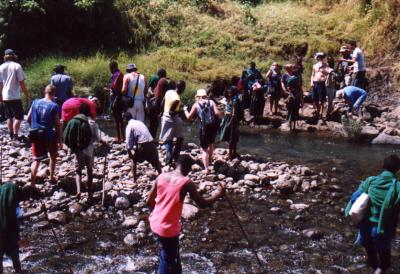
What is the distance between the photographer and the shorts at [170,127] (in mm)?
11086

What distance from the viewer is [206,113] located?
11.1 m

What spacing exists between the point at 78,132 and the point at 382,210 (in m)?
5.33

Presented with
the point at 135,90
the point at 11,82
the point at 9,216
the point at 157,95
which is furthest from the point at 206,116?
the point at 9,216

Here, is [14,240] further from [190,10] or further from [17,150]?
[190,10]

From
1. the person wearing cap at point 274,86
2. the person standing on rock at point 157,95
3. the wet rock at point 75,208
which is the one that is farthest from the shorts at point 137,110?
the person wearing cap at point 274,86

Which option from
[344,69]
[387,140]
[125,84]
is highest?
[125,84]

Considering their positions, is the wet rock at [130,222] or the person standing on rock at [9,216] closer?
the person standing on rock at [9,216]

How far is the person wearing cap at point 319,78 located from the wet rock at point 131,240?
9841 mm

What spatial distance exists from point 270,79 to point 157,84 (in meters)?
6.31

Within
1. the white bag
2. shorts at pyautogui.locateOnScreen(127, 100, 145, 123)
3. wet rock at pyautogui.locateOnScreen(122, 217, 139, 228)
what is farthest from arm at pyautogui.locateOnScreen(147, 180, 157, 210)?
shorts at pyautogui.locateOnScreen(127, 100, 145, 123)

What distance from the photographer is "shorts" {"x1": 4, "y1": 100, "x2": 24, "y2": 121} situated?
12.3 meters

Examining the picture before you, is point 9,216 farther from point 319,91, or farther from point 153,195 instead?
point 319,91

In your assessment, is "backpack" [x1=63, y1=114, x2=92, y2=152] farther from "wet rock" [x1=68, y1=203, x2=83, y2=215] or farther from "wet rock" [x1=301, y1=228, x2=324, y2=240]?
"wet rock" [x1=301, y1=228, x2=324, y2=240]

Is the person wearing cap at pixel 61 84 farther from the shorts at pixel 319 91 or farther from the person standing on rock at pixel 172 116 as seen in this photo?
the shorts at pixel 319 91
